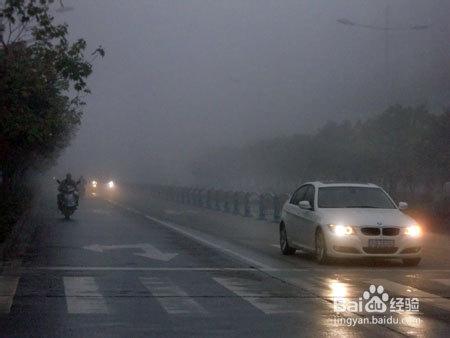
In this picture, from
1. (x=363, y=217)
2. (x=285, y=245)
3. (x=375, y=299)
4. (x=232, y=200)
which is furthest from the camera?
(x=232, y=200)

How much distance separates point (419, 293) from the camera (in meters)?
13.4

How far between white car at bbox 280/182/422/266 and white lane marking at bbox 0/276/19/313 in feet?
19.1

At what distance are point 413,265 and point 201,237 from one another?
906cm

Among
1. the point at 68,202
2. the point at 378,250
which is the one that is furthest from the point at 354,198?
the point at 68,202

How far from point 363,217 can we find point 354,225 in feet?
0.90

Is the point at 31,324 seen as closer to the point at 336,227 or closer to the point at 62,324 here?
the point at 62,324

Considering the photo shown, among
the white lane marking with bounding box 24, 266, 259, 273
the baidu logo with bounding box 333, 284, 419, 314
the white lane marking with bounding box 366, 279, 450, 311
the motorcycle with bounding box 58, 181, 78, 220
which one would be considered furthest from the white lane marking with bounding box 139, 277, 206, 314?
the motorcycle with bounding box 58, 181, 78, 220

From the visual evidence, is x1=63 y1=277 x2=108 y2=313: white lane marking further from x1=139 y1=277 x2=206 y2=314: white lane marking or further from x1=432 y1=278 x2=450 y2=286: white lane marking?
x1=432 y1=278 x2=450 y2=286: white lane marking

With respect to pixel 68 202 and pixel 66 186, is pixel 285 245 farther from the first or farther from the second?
pixel 66 186

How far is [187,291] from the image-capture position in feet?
43.4

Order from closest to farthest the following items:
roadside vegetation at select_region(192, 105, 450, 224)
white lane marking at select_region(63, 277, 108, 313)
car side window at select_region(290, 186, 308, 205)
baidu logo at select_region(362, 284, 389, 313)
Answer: white lane marking at select_region(63, 277, 108, 313) < baidu logo at select_region(362, 284, 389, 313) < car side window at select_region(290, 186, 308, 205) < roadside vegetation at select_region(192, 105, 450, 224)

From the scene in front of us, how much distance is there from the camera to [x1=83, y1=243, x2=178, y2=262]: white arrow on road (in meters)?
19.2

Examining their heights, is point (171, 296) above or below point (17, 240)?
below

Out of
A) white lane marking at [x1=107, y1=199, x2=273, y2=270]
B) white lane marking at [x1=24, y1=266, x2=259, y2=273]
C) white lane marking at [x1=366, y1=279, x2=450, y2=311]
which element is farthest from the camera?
white lane marking at [x1=107, y1=199, x2=273, y2=270]
